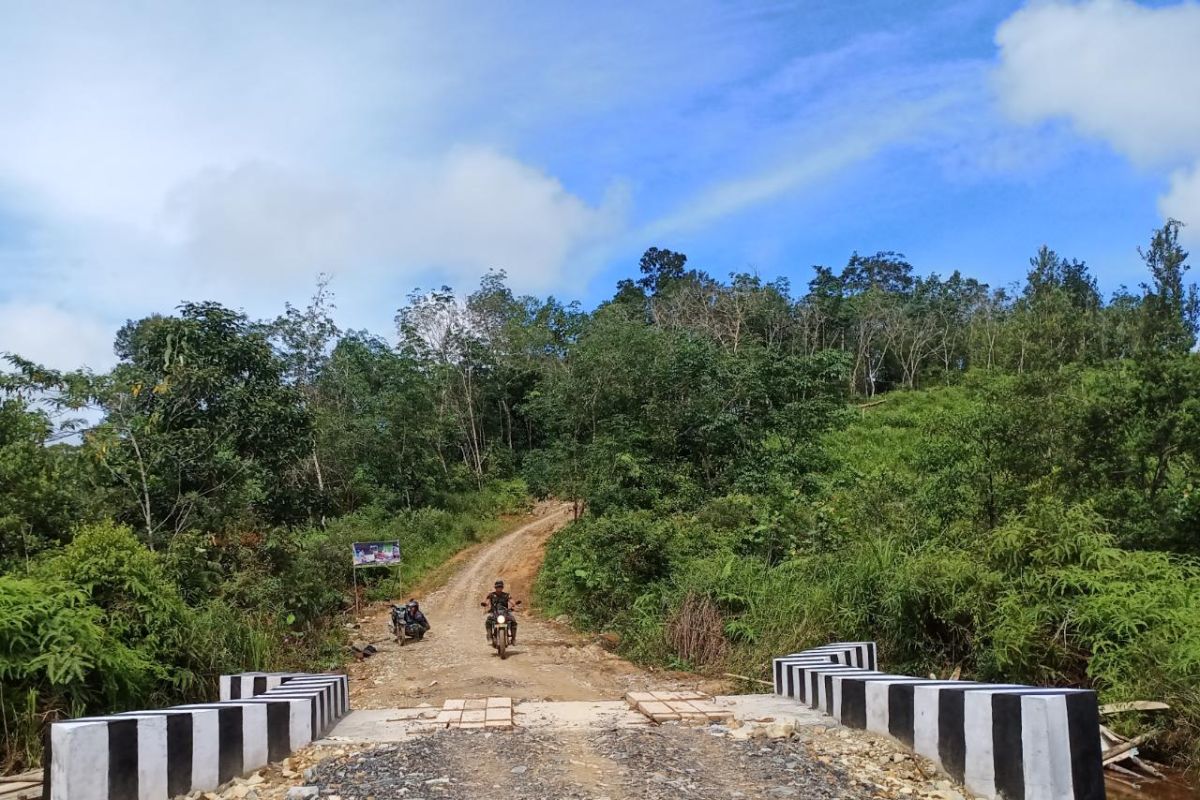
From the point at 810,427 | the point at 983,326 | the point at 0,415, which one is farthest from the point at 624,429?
the point at 983,326

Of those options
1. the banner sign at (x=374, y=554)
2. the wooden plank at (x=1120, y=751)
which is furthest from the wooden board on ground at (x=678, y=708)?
the banner sign at (x=374, y=554)

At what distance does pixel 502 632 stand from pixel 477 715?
6.45 meters

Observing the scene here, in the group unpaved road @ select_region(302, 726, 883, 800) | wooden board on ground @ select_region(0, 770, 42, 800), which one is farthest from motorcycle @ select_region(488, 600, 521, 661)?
wooden board on ground @ select_region(0, 770, 42, 800)

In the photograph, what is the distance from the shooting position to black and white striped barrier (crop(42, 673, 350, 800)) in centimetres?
394

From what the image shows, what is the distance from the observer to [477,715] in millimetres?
6344

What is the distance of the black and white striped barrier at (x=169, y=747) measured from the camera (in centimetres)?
394

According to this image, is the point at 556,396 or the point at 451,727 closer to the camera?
the point at 451,727

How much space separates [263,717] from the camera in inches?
196

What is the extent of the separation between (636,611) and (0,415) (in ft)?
30.5

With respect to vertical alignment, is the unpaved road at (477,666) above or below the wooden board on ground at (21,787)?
below

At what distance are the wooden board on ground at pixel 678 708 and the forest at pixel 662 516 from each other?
2496mm

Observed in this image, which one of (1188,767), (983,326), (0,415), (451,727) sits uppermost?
(983,326)

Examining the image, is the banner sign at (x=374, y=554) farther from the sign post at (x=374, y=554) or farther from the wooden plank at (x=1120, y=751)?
the wooden plank at (x=1120, y=751)

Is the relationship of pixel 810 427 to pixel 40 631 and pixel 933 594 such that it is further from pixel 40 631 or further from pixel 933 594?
pixel 40 631
